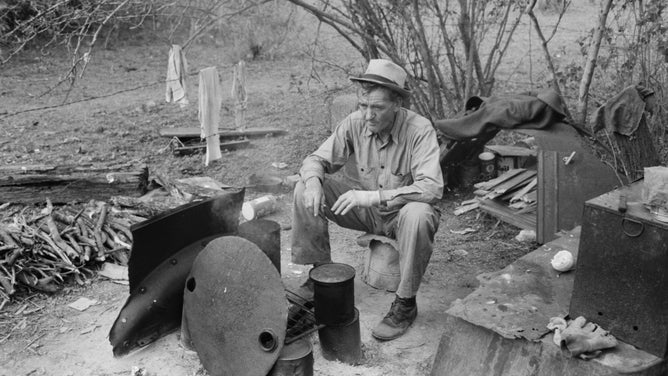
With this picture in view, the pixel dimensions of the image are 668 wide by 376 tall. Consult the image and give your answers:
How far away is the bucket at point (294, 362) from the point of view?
333 cm

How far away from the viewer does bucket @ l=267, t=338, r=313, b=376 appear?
3.33 metres

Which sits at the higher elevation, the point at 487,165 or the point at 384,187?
the point at 384,187

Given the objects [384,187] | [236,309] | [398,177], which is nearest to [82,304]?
[236,309]

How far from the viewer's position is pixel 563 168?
202 inches

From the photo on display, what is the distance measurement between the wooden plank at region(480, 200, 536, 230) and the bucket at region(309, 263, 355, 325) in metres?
2.37

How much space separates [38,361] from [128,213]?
1860 millimetres

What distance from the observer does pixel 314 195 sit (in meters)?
4.07

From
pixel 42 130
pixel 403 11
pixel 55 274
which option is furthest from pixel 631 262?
pixel 42 130

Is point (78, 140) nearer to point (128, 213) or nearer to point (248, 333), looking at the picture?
point (128, 213)

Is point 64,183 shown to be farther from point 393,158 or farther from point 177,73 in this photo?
point 393,158

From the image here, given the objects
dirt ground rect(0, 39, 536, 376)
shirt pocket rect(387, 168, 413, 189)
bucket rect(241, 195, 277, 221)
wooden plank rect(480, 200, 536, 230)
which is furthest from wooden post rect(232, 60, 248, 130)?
shirt pocket rect(387, 168, 413, 189)

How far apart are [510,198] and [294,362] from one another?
3.18 metres

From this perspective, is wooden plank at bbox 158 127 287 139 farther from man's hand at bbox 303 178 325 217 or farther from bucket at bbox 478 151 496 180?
man's hand at bbox 303 178 325 217

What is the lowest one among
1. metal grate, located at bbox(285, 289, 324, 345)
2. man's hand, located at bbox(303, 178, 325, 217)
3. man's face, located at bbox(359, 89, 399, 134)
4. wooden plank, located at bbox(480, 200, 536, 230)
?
metal grate, located at bbox(285, 289, 324, 345)
